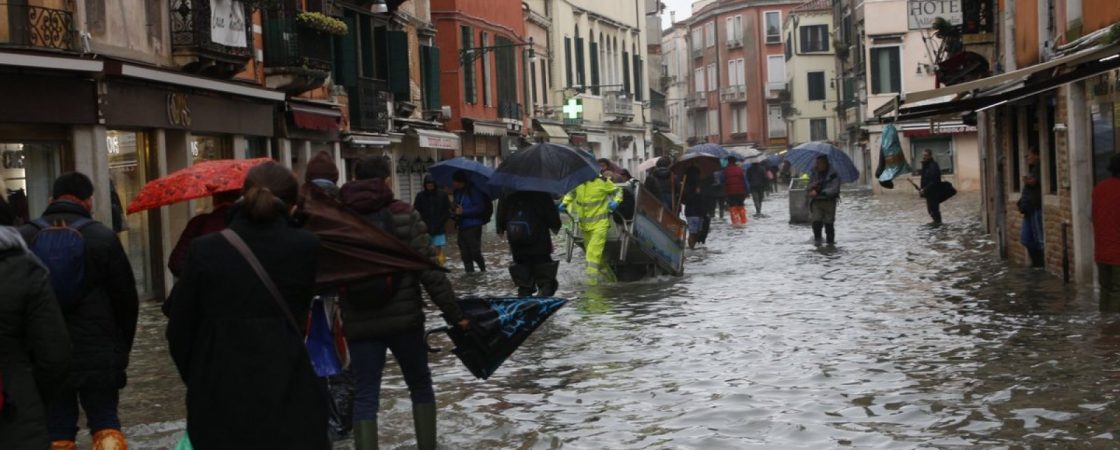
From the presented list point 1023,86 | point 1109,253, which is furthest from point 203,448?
point 1023,86

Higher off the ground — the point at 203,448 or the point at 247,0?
the point at 247,0

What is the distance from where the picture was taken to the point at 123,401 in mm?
10750

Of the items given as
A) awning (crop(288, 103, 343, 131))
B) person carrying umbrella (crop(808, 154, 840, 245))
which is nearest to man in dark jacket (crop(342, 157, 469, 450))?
person carrying umbrella (crop(808, 154, 840, 245))

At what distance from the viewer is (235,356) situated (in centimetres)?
Answer: 557

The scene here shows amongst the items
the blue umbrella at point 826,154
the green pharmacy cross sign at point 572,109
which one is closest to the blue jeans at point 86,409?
the blue umbrella at point 826,154

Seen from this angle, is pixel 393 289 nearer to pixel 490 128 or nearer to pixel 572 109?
pixel 490 128

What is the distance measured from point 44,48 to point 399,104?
Result: 698 inches

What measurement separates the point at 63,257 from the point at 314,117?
67.8 ft

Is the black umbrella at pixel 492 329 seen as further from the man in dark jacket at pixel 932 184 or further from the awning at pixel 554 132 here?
the awning at pixel 554 132

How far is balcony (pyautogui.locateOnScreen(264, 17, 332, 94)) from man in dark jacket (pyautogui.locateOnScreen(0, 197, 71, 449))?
19.9 metres

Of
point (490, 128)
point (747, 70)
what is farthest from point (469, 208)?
point (747, 70)

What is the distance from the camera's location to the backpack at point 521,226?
1490 centimetres

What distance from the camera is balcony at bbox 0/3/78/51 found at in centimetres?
1669

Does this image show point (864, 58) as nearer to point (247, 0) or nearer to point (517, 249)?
point (247, 0)
